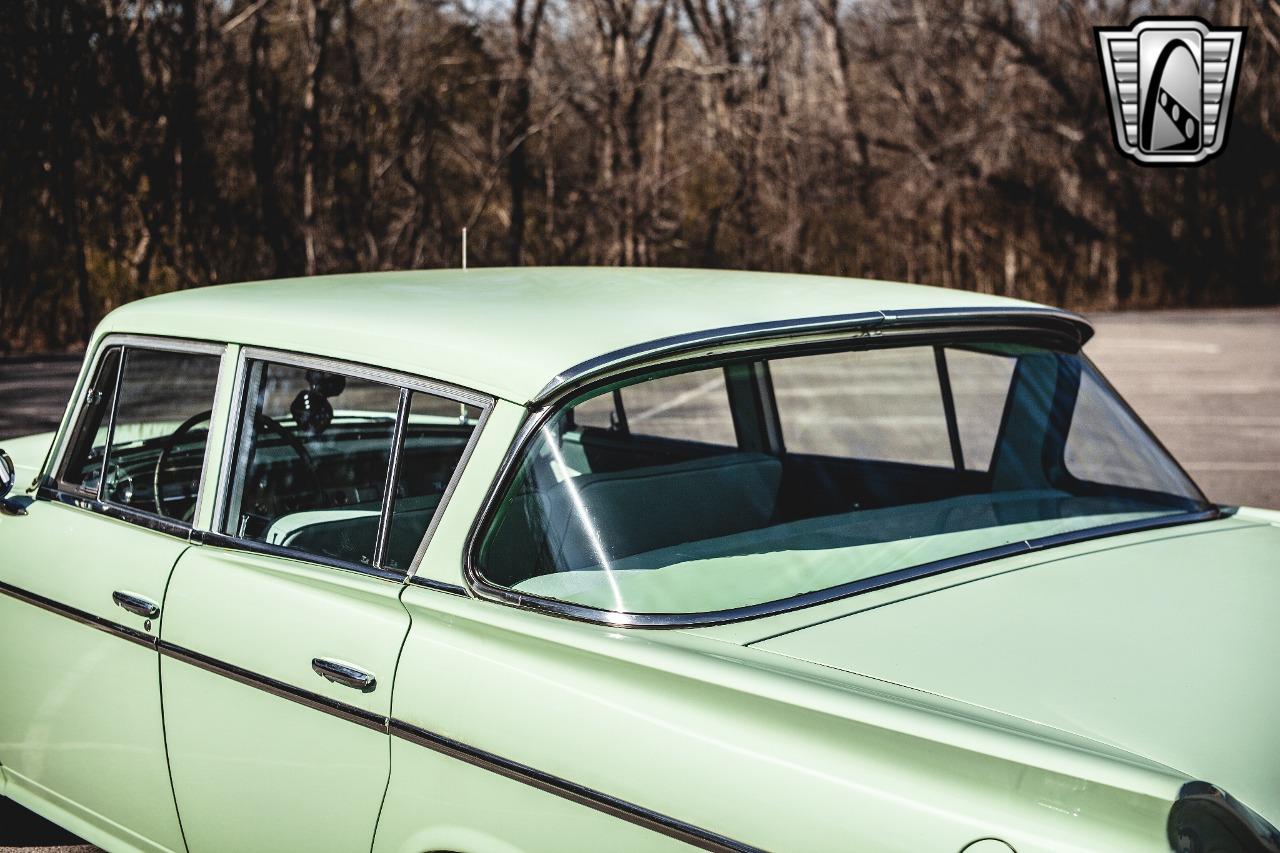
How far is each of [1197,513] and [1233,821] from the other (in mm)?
1710

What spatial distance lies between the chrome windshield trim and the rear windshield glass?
7cm

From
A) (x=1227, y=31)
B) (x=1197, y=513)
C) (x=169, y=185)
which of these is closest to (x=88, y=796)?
(x=1197, y=513)

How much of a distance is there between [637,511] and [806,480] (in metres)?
0.93

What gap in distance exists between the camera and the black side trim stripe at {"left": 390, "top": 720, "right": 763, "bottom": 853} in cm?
191

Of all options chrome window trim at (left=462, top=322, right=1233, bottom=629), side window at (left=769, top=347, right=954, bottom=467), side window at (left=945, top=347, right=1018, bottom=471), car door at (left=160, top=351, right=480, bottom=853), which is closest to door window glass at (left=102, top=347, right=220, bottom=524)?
car door at (left=160, top=351, right=480, bottom=853)

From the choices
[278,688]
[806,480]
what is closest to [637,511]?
[278,688]

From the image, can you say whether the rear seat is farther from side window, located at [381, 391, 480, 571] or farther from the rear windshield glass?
side window, located at [381, 391, 480, 571]

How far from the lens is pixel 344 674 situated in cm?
247

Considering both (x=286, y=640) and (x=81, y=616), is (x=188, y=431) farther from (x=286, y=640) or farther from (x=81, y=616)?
(x=286, y=640)

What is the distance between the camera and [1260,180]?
26.9 metres

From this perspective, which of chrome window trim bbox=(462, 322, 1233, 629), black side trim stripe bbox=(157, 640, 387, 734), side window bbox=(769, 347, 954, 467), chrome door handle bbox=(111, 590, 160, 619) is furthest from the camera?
→ side window bbox=(769, 347, 954, 467)

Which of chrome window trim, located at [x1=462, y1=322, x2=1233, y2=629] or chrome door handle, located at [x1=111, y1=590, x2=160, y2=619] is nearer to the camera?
chrome window trim, located at [x1=462, y1=322, x2=1233, y2=629]

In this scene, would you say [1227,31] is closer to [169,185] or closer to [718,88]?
[718,88]

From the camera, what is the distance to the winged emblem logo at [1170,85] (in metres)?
18.0
